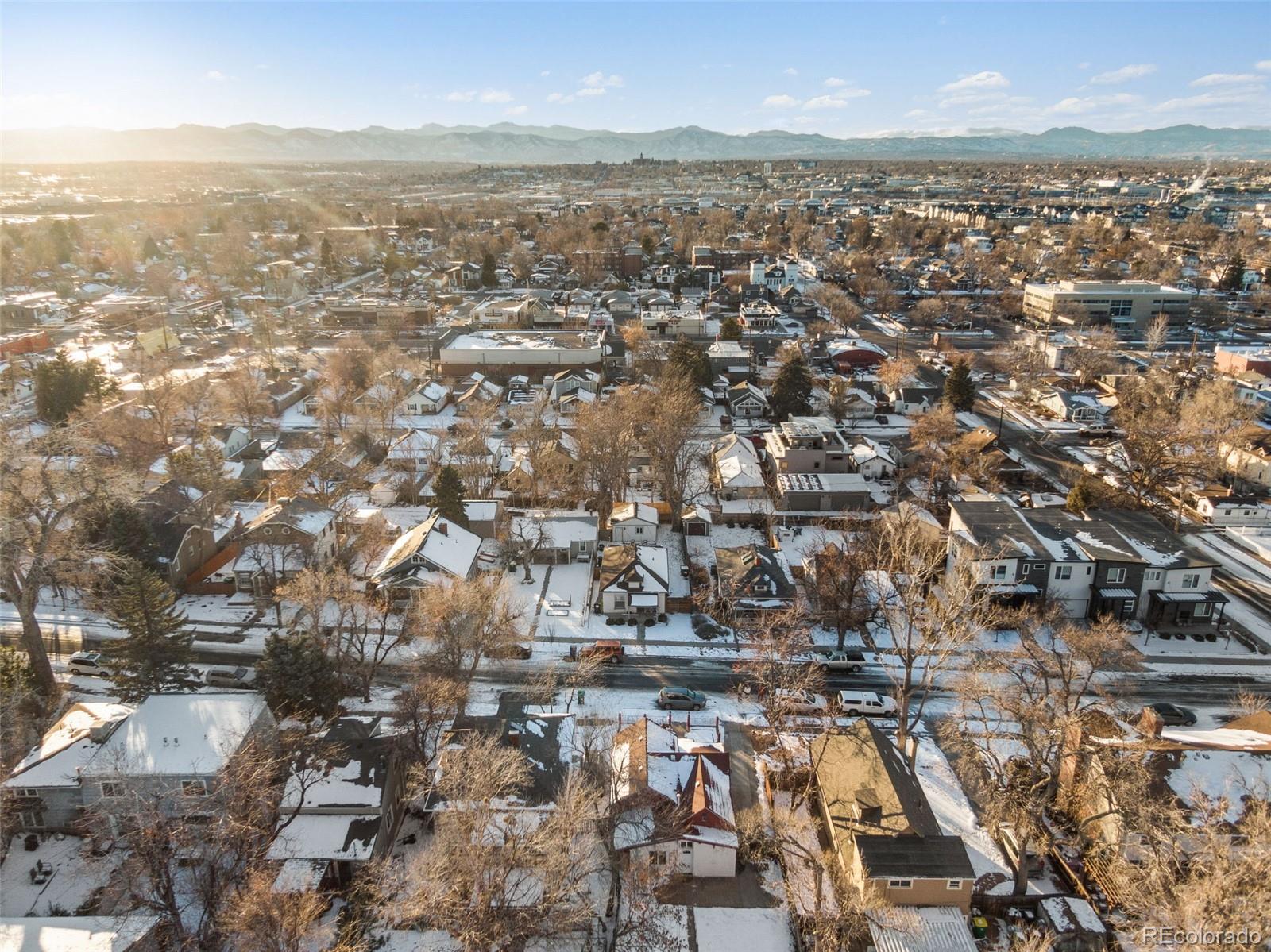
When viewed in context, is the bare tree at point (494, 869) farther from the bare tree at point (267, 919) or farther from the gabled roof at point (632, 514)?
the gabled roof at point (632, 514)

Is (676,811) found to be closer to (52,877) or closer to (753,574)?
(753,574)

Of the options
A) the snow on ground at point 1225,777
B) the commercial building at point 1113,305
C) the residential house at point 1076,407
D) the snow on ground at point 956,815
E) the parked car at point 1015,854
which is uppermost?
the commercial building at point 1113,305

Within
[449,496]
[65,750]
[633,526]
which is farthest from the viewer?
[633,526]

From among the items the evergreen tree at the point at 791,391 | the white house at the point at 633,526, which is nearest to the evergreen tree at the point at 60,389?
the white house at the point at 633,526

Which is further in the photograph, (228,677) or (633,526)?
(633,526)

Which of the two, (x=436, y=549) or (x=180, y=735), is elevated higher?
(x=436, y=549)

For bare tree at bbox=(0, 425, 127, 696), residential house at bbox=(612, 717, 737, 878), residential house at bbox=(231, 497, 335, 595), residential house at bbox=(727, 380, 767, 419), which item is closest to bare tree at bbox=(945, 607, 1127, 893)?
residential house at bbox=(612, 717, 737, 878)

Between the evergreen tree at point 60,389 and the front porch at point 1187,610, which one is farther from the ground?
the evergreen tree at point 60,389

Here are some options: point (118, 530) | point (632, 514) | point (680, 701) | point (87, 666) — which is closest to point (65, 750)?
point (87, 666)
